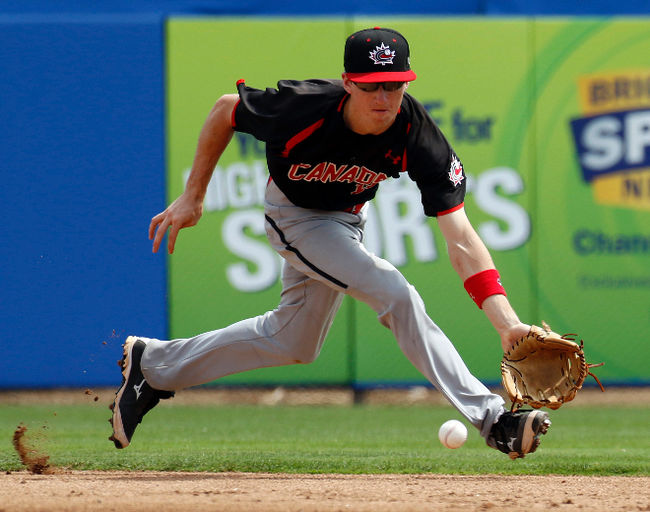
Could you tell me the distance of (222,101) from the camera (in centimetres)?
431

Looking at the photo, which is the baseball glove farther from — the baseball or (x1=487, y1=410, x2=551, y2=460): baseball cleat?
the baseball

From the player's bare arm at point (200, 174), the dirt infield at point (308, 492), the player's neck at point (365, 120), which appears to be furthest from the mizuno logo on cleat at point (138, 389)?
the player's neck at point (365, 120)

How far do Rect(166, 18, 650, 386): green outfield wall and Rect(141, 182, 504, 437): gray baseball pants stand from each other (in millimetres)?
3365

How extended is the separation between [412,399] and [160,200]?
2.35 metres

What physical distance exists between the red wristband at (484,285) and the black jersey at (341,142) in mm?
273

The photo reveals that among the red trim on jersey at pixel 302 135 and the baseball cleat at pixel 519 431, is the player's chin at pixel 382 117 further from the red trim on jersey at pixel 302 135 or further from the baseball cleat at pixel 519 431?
the baseball cleat at pixel 519 431

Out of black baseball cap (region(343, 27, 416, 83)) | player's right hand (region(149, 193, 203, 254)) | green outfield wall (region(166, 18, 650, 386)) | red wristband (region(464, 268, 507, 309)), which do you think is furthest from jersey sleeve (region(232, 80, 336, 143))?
green outfield wall (region(166, 18, 650, 386))

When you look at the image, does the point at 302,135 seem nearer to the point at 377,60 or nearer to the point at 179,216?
the point at 377,60

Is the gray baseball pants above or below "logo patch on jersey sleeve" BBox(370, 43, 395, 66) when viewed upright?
below

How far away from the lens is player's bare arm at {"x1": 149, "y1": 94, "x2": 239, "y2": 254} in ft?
Answer: 13.8

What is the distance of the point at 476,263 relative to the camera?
393cm

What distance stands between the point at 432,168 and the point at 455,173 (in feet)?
0.38

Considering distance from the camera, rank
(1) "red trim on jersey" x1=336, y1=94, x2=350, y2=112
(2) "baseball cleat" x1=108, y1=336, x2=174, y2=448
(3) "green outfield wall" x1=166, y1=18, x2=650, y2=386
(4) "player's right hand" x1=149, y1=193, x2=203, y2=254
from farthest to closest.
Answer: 1. (3) "green outfield wall" x1=166, y1=18, x2=650, y2=386
2. (2) "baseball cleat" x1=108, y1=336, x2=174, y2=448
3. (4) "player's right hand" x1=149, y1=193, x2=203, y2=254
4. (1) "red trim on jersey" x1=336, y1=94, x2=350, y2=112

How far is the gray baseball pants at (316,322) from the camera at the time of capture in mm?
4023
